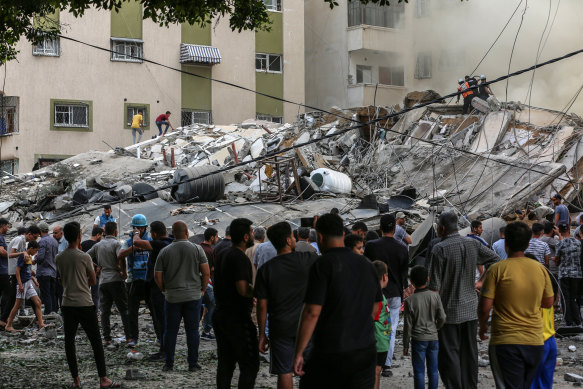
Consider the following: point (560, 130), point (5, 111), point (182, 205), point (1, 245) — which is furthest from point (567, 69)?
point (1, 245)

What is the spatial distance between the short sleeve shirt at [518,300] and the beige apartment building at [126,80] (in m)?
28.5

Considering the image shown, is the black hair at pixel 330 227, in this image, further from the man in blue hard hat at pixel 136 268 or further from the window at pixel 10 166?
the window at pixel 10 166

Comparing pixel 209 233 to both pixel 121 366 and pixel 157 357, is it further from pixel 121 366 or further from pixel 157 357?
pixel 121 366

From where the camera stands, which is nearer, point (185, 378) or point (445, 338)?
point (445, 338)

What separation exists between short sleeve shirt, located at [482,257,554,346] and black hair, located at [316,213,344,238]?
4.51 ft

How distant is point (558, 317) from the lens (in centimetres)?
1288

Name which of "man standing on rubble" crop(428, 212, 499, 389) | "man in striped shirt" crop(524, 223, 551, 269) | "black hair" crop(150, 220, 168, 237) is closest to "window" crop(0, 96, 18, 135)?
"black hair" crop(150, 220, 168, 237)

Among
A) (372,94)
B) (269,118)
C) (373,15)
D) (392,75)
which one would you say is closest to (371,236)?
(269,118)

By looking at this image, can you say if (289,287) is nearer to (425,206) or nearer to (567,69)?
(425,206)

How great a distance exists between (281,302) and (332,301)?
1515 millimetres

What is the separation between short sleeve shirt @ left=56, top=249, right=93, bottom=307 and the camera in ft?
26.9

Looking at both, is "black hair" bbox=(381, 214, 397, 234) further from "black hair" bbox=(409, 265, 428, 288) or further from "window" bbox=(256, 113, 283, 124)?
"window" bbox=(256, 113, 283, 124)

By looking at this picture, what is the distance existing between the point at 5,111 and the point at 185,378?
93.9 feet

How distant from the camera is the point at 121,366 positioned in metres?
9.53
